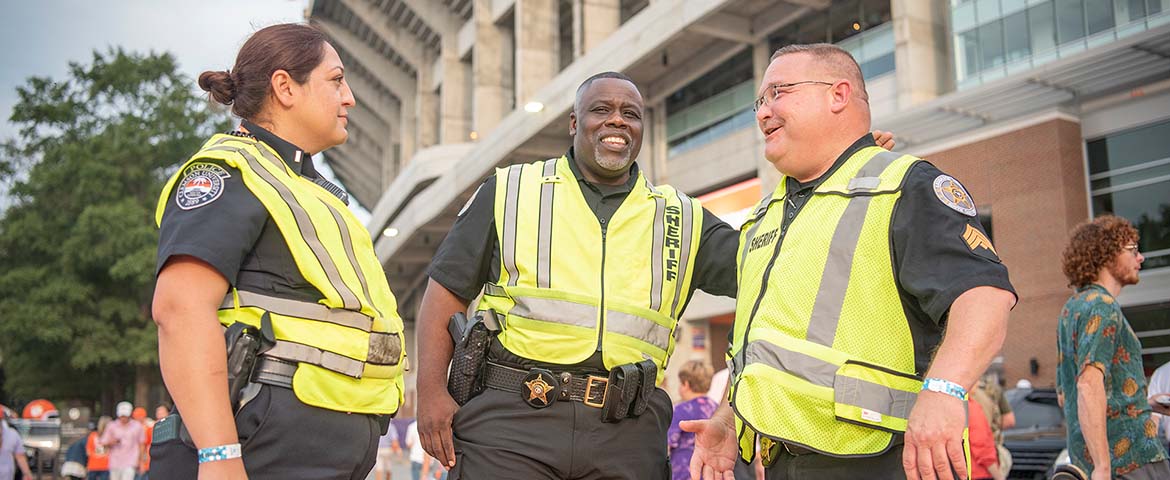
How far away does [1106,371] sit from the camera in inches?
197

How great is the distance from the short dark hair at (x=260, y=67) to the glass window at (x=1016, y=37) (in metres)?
23.9

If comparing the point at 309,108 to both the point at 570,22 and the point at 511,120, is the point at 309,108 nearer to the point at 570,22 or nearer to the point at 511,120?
the point at 511,120

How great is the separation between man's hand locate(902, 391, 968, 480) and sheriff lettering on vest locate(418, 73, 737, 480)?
1364 millimetres

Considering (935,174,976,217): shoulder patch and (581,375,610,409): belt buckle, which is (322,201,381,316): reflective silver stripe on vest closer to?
(581,375,610,409): belt buckle

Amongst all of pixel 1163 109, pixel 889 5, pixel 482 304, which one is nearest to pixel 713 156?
pixel 889 5

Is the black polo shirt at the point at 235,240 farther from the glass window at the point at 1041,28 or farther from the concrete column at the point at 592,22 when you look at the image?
the concrete column at the point at 592,22

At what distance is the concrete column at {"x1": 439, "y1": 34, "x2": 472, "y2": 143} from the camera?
4656cm

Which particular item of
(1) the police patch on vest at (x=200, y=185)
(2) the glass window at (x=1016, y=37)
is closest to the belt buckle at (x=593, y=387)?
(1) the police patch on vest at (x=200, y=185)

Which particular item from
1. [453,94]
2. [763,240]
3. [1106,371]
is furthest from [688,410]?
[453,94]

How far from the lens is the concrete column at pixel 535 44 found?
3712cm

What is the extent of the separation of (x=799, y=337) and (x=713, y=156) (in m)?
27.9

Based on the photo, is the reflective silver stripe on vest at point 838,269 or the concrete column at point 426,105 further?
the concrete column at point 426,105

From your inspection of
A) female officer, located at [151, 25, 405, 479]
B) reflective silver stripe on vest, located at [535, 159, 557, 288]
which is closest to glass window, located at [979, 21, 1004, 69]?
reflective silver stripe on vest, located at [535, 159, 557, 288]

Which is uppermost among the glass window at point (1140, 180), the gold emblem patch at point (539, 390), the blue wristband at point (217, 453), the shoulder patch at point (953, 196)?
the glass window at point (1140, 180)
